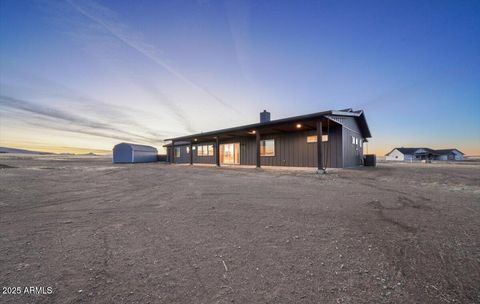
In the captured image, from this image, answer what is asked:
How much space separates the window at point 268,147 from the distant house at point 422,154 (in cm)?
6043

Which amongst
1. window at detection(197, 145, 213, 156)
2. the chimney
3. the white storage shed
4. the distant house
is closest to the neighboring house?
the chimney

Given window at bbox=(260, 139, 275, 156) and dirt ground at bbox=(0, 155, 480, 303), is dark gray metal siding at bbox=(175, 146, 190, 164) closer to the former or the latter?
window at bbox=(260, 139, 275, 156)

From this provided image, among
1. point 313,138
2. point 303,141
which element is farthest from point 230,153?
point 313,138

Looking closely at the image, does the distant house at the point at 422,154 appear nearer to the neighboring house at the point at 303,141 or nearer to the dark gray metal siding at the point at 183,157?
the neighboring house at the point at 303,141

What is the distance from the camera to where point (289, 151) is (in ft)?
53.4

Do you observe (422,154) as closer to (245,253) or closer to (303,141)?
(303,141)

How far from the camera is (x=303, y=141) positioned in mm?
15414

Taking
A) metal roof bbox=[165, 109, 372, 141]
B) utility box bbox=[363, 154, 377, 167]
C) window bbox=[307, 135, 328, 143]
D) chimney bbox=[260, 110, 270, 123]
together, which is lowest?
utility box bbox=[363, 154, 377, 167]

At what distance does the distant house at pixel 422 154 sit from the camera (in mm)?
54422

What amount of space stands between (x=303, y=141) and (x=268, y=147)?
3719mm

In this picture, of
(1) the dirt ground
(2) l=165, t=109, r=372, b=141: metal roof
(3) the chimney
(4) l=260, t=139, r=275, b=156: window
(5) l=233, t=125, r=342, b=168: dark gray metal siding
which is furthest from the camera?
(3) the chimney

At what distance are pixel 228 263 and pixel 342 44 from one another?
17.0 metres

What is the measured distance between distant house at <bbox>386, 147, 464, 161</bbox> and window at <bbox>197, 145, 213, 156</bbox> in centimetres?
6293

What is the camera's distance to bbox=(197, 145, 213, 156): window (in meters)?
23.6
